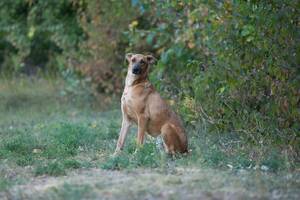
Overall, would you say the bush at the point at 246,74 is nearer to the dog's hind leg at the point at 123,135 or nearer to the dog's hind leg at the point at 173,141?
the dog's hind leg at the point at 173,141

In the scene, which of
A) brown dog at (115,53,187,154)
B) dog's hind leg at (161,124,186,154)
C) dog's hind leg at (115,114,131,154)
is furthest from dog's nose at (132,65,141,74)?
dog's hind leg at (161,124,186,154)

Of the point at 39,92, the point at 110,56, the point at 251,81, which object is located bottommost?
the point at 39,92

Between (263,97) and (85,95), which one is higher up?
(263,97)

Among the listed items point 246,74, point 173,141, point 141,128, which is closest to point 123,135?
point 141,128

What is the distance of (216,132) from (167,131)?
128cm

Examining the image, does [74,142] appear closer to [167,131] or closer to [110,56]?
[167,131]

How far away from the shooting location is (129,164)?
8969 millimetres

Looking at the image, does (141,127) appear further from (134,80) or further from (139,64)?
(139,64)

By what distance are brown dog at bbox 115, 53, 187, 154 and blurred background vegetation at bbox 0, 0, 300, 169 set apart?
83cm

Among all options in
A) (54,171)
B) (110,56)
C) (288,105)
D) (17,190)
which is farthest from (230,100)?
(110,56)

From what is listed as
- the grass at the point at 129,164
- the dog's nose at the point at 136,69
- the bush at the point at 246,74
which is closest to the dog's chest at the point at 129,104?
the dog's nose at the point at 136,69

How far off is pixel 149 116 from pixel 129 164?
173 centimetres

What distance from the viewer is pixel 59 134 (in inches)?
473

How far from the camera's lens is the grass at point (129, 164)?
7508mm
